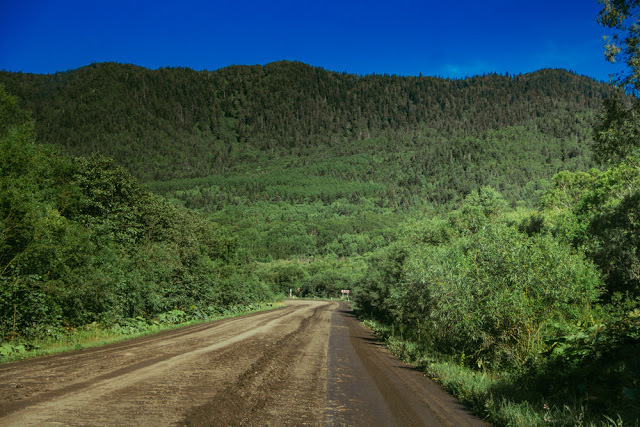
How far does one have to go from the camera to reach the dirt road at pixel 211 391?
6977 millimetres

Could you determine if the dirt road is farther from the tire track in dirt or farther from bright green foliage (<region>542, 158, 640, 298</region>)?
bright green foliage (<region>542, 158, 640, 298</region>)

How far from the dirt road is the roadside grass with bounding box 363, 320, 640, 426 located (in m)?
0.57

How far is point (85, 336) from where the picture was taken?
18.6 m

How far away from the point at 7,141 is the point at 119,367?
12.7m

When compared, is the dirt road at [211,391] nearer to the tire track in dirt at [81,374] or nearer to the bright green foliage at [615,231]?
the tire track in dirt at [81,374]

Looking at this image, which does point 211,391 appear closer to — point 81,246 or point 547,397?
point 547,397

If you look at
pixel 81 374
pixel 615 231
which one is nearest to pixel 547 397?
pixel 81 374

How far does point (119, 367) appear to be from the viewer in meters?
11.1

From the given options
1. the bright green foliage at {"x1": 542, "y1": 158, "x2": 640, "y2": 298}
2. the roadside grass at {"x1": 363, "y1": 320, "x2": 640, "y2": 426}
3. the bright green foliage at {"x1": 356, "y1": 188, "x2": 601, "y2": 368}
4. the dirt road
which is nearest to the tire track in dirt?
the dirt road

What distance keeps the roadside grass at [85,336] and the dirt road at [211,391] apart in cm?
134

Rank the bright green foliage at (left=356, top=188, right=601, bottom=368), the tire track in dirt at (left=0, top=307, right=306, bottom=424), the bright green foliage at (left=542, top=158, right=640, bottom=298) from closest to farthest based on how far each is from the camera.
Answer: the tire track in dirt at (left=0, top=307, right=306, bottom=424)
the bright green foliage at (left=356, top=188, right=601, bottom=368)
the bright green foliage at (left=542, top=158, right=640, bottom=298)

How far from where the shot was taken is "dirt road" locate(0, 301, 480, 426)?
698 centimetres

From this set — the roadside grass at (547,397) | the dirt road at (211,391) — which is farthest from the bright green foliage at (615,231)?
the dirt road at (211,391)

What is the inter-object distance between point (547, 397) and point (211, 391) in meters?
7.70
